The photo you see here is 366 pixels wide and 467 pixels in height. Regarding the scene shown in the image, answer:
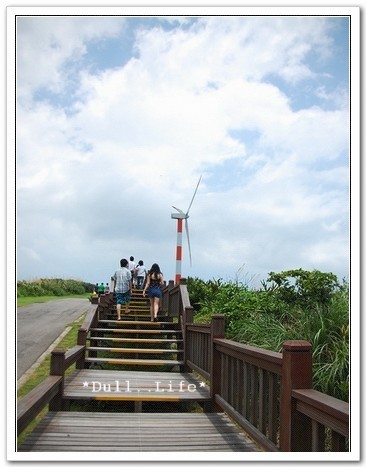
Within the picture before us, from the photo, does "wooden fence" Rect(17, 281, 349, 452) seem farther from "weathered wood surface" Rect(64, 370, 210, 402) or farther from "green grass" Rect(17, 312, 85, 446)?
"green grass" Rect(17, 312, 85, 446)

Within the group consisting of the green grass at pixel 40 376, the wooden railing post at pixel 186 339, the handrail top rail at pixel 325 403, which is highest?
the handrail top rail at pixel 325 403

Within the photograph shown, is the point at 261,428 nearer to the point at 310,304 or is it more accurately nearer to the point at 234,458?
the point at 234,458

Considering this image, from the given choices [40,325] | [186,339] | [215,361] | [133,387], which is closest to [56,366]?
[133,387]

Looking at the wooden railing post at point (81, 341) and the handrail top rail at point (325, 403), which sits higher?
Answer: the handrail top rail at point (325, 403)

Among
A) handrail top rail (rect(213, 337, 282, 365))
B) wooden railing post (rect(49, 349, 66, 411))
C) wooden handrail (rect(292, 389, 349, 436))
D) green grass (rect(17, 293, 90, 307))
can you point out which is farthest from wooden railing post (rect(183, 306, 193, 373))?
green grass (rect(17, 293, 90, 307))

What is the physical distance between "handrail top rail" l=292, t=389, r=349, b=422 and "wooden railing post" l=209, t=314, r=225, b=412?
2717mm

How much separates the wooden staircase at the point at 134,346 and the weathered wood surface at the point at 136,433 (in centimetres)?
269

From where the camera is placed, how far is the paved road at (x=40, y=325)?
9125 mm

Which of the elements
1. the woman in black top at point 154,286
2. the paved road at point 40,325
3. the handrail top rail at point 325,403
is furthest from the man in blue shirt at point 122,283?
the handrail top rail at point 325,403

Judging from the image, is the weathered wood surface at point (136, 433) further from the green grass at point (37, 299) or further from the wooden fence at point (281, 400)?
the green grass at point (37, 299)

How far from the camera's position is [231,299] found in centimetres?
977

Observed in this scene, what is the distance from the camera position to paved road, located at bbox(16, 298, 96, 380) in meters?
9.12

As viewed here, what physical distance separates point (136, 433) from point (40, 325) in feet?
28.5

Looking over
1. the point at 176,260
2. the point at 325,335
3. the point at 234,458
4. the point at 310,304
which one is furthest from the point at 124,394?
the point at 176,260
